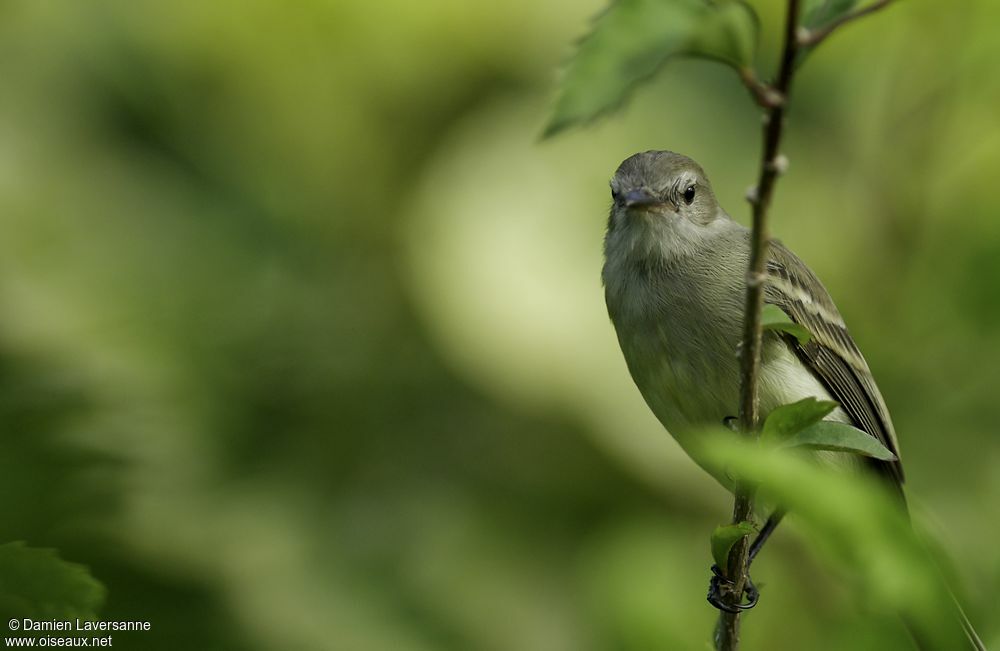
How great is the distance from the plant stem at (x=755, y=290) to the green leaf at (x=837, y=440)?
0.12 m

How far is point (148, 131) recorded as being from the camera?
420cm

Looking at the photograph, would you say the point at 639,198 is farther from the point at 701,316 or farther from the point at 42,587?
the point at 42,587

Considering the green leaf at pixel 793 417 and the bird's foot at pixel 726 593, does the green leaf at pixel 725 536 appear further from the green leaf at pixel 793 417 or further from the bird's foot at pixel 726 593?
the green leaf at pixel 793 417

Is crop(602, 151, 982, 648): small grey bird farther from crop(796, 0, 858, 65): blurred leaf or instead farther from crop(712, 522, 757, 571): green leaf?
crop(796, 0, 858, 65): blurred leaf

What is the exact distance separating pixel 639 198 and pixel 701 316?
40 centimetres

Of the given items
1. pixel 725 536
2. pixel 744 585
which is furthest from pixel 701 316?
pixel 725 536

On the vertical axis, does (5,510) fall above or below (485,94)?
below

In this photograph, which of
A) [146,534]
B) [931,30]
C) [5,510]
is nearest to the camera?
[5,510]

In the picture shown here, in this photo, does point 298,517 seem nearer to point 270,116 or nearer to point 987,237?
point 270,116

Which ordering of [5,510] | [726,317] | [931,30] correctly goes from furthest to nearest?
[931,30] → [726,317] → [5,510]

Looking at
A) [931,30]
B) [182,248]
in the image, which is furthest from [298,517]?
[931,30]

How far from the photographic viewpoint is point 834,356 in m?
3.44

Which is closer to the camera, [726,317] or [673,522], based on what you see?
[726,317]

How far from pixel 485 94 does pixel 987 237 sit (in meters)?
1.90
